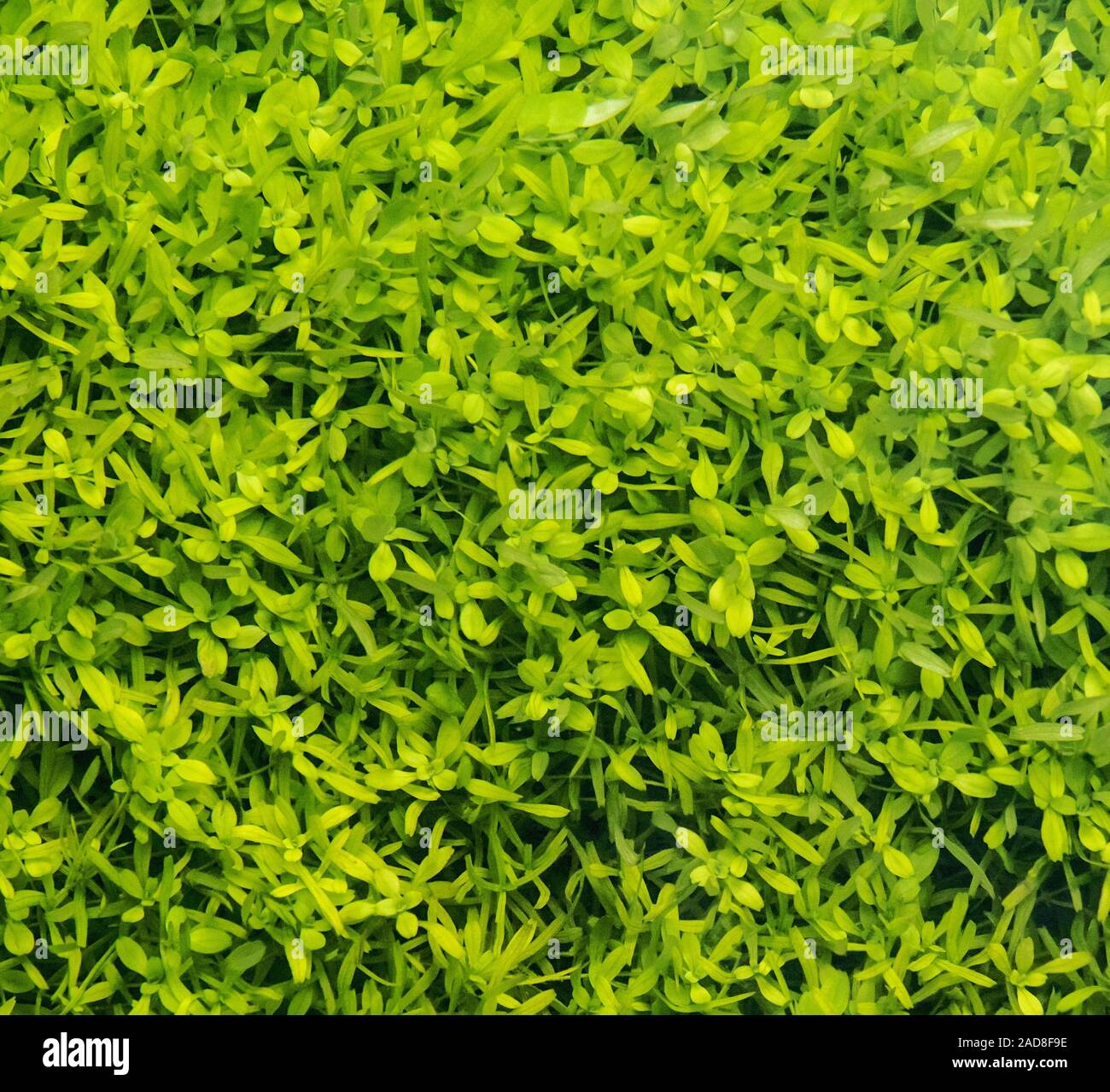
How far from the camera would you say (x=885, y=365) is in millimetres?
1160

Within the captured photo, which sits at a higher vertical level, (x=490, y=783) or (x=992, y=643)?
(x=992, y=643)

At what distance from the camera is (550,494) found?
1.15 meters

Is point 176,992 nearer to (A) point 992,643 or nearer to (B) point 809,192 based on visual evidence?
(A) point 992,643

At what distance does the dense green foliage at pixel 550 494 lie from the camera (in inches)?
44.4

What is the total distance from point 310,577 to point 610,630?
1.11ft

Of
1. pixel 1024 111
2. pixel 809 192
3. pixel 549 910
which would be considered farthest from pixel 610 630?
pixel 1024 111

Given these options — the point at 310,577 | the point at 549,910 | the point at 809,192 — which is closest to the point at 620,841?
the point at 549,910

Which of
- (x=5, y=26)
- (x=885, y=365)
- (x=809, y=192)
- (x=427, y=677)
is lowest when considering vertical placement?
(x=427, y=677)

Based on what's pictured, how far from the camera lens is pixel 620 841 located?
3.86ft

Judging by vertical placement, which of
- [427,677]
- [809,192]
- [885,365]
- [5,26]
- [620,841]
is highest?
[5,26]

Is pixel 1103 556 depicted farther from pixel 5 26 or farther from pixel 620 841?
pixel 5 26

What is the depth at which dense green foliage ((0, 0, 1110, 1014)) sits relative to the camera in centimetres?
113

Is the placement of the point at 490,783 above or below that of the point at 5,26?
below

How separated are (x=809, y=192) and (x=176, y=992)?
111cm
